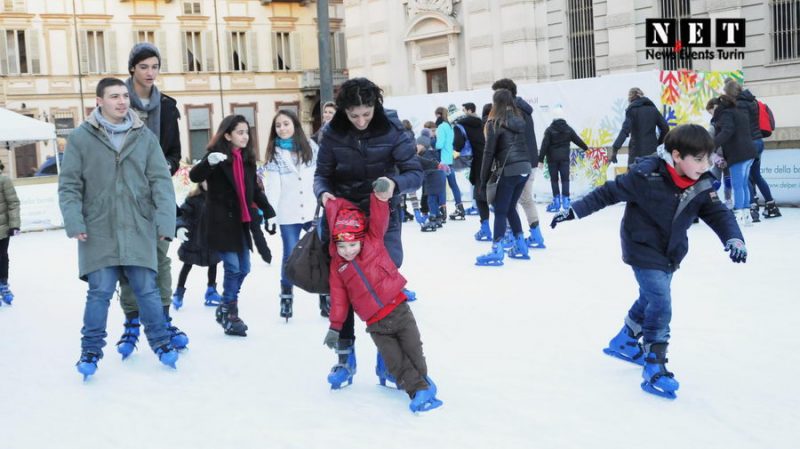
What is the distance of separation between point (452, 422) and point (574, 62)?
22.2 meters

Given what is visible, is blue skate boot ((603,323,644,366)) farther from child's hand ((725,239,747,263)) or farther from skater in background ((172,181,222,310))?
skater in background ((172,181,222,310))

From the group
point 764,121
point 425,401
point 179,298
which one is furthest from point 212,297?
point 764,121

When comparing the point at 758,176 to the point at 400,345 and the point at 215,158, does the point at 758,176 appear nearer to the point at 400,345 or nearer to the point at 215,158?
the point at 215,158

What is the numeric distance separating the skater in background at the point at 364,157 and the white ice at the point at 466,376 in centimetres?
65

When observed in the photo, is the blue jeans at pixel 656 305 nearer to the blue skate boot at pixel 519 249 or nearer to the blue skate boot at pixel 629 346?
the blue skate boot at pixel 629 346

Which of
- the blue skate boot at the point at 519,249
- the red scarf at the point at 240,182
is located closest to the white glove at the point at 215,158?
the red scarf at the point at 240,182

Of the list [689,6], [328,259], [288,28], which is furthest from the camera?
[288,28]

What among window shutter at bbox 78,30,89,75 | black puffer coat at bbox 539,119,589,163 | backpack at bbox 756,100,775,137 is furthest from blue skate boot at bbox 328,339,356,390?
window shutter at bbox 78,30,89,75

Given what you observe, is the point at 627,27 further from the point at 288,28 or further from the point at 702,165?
the point at 288,28

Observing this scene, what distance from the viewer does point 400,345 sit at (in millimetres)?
4719

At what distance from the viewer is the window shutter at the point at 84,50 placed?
38.6m

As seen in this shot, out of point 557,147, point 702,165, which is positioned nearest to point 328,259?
point 702,165

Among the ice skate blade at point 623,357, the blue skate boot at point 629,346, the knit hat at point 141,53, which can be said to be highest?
the knit hat at point 141,53

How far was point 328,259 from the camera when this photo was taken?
493cm
